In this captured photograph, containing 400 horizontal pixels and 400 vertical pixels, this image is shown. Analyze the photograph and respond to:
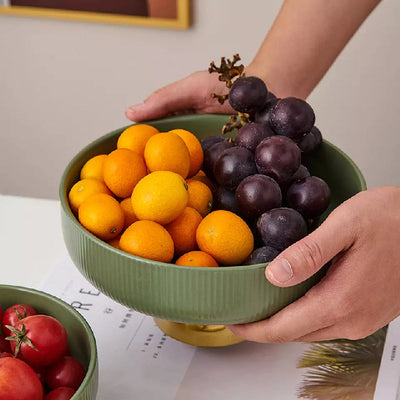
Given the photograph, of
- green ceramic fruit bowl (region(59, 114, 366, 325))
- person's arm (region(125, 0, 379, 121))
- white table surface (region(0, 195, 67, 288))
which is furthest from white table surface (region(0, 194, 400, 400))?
person's arm (region(125, 0, 379, 121))

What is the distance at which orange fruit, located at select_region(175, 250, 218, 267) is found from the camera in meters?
0.73

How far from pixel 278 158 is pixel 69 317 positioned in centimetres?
31

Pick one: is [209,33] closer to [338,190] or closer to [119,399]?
[338,190]

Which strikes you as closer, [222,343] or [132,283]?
[132,283]

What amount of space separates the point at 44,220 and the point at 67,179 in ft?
0.98

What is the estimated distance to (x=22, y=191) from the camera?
230 centimetres

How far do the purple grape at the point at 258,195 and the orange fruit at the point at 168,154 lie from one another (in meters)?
0.09

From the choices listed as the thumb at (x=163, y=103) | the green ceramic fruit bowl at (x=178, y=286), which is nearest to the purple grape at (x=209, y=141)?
the thumb at (x=163, y=103)

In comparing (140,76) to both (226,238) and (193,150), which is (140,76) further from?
(226,238)

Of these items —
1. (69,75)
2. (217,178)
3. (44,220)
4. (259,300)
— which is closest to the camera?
(259,300)

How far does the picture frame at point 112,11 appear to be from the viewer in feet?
6.15

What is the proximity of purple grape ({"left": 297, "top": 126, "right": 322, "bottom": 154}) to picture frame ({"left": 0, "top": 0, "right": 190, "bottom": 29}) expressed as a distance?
1054 mm

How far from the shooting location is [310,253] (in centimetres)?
69

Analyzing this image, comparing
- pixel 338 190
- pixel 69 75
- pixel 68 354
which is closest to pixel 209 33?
pixel 69 75
